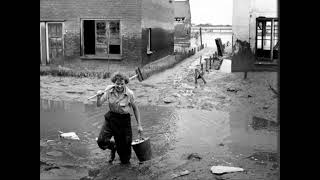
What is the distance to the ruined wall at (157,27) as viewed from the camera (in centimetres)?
2080

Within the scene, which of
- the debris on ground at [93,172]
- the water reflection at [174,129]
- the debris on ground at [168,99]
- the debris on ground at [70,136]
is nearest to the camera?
the debris on ground at [93,172]

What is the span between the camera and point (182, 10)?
6362 cm

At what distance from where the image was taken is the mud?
21.8 feet

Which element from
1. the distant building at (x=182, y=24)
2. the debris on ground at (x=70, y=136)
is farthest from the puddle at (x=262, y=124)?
the distant building at (x=182, y=24)

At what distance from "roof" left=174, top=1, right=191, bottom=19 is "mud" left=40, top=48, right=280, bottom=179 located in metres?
46.2

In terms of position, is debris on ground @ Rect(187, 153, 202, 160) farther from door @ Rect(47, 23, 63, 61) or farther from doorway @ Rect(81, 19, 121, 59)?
door @ Rect(47, 23, 63, 61)

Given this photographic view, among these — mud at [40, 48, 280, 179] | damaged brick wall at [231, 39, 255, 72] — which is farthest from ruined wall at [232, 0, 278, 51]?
mud at [40, 48, 280, 179]

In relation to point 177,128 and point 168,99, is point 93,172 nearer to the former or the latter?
point 177,128

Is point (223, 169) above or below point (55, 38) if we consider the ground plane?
below

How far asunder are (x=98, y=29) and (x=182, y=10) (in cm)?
4509

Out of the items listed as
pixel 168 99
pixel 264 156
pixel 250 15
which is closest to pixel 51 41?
pixel 168 99

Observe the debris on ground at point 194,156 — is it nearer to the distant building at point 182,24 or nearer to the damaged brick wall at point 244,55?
the damaged brick wall at point 244,55
